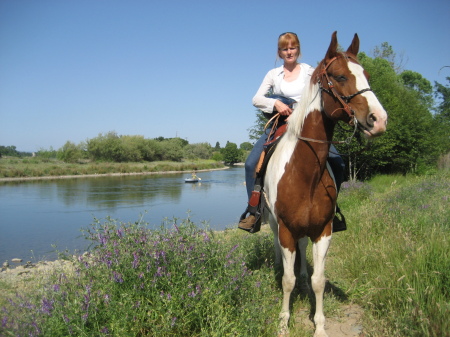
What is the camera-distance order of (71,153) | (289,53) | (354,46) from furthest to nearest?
(71,153) < (289,53) < (354,46)

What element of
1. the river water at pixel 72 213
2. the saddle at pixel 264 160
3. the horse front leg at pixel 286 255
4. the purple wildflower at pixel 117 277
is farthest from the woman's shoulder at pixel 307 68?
the river water at pixel 72 213

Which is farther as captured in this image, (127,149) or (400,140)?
(127,149)

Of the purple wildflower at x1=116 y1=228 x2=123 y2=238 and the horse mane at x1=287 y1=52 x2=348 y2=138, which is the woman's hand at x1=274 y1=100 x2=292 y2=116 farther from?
the purple wildflower at x1=116 y1=228 x2=123 y2=238

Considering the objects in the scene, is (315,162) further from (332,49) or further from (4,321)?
(4,321)

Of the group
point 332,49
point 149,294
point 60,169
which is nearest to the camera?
point 149,294

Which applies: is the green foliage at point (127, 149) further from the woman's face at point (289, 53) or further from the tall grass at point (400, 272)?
the woman's face at point (289, 53)

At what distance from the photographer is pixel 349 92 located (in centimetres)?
273

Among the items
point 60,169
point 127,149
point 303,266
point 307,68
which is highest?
point 127,149

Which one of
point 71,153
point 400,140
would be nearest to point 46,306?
point 400,140

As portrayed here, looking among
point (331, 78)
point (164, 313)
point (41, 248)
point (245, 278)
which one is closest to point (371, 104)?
point (331, 78)

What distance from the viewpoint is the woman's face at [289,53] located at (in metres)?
4.03

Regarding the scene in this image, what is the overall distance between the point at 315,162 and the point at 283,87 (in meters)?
1.37

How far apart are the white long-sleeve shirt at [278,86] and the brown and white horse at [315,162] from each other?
692mm

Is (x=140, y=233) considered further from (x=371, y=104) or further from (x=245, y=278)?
(x=371, y=104)
